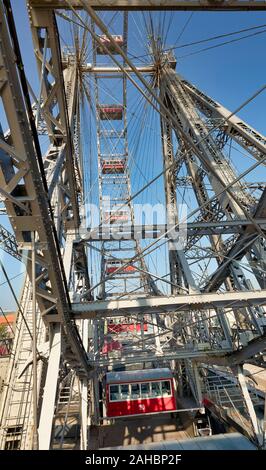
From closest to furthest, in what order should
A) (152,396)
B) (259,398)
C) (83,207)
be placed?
(83,207)
(259,398)
(152,396)

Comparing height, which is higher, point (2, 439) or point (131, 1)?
point (131, 1)

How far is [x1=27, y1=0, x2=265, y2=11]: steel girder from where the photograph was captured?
4.64 meters

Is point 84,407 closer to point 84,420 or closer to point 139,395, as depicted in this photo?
point 84,420

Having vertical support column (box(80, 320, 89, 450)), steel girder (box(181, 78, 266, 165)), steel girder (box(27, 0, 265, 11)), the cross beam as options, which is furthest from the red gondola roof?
steel girder (box(27, 0, 265, 11))

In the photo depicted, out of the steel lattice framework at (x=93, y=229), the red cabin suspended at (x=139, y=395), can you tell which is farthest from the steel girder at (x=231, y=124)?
the red cabin suspended at (x=139, y=395)

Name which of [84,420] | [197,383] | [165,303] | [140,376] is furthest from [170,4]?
[140,376]

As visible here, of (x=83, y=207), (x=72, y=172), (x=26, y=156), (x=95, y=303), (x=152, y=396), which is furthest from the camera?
(x=152, y=396)

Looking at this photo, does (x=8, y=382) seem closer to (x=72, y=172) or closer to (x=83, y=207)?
(x=83, y=207)

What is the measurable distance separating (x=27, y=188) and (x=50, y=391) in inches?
157

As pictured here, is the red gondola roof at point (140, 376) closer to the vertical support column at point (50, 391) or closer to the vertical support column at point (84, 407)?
the vertical support column at point (84, 407)

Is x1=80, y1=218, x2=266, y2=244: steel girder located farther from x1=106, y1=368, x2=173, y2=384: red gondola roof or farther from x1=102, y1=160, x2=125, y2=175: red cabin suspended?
x1=102, y1=160, x2=125, y2=175: red cabin suspended

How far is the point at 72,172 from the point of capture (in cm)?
805
